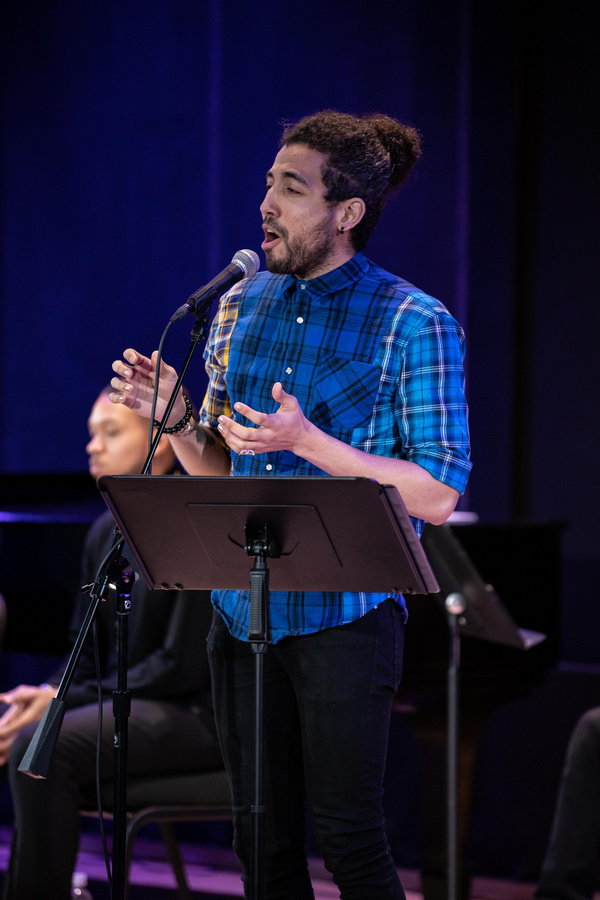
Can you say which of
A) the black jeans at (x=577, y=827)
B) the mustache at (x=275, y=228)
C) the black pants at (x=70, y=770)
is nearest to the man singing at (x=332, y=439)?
the mustache at (x=275, y=228)

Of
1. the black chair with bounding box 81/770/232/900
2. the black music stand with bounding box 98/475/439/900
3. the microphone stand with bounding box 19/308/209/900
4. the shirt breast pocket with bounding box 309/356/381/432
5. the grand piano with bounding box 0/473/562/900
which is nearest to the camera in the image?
the black music stand with bounding box 98/475/439/900

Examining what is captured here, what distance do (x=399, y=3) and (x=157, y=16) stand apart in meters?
1.18

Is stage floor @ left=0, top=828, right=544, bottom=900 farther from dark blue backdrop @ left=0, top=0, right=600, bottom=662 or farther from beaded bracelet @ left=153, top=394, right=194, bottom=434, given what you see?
beaded bracelet @ left=153, top=394, right=194, bottom=434

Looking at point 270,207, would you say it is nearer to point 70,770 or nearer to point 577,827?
point 70,770

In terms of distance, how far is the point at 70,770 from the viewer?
8.61 feet

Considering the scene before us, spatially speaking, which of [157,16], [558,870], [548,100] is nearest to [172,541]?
[558,870]

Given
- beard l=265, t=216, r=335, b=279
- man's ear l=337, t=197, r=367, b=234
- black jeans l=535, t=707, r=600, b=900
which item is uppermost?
man's ear l=337, t=197, r=367, b=234

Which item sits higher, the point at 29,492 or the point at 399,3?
the point at 399,3

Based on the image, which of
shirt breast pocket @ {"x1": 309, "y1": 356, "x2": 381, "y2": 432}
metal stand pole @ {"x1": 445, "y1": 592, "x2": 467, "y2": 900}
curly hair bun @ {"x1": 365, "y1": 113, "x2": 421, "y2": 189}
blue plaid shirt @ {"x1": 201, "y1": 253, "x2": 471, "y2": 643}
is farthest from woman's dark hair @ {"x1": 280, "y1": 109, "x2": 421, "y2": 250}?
metal stand pole @ {"x1": 445, "y1": 592, "x2": 467, "y2": 900}

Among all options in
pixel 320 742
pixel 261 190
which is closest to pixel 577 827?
pixel 320 742

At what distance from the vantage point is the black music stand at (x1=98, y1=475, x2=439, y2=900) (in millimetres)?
1507

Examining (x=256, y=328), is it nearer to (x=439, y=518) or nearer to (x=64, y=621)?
(x=439, y=518)

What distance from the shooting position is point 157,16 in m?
4.86

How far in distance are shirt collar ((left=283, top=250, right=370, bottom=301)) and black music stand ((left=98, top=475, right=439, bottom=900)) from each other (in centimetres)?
48
